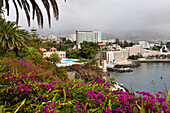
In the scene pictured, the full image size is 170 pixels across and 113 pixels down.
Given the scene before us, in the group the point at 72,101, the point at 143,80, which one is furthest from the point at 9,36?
the point at 143,80

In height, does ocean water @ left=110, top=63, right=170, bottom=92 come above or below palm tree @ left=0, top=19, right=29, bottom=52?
below

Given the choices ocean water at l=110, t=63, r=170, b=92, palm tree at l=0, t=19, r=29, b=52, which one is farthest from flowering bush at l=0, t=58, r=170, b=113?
ocean water at l=110, t=63, r=170, b=92

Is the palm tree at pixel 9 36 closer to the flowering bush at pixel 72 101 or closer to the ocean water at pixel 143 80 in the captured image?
the flowering bush at pixel 72 101

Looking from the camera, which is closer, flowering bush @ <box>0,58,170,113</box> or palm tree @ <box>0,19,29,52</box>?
flowering bush @ <box>0,58,170,113</box>

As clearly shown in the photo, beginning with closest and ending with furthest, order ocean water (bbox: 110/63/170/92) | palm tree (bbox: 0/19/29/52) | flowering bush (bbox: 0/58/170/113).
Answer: flowering bush (bbox: 0/58/170/113) < palm tree (bbox: 0/19/29/52) < ocean water (bbox: 110/63/170/92)

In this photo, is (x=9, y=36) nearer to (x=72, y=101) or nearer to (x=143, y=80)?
(x=72, y=101)

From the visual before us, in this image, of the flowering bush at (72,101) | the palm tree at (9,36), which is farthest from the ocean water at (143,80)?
the flowering bush at (72,101)

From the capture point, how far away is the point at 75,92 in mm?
1567

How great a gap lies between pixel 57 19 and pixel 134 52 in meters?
63.2

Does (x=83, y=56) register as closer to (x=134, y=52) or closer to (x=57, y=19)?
(x=57, y=19)

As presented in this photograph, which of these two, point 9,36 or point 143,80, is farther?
point 143,80

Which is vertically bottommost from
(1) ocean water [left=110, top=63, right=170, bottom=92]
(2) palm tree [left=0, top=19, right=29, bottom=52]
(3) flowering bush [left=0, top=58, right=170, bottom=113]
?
(1) ocean water [left=110, top=63, right=170, bottom=92]

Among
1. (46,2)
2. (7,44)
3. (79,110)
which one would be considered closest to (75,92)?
(79,110)

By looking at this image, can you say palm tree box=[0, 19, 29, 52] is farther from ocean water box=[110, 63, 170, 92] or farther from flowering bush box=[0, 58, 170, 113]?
ocean water box=[110, 63, 170, 92]
